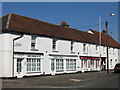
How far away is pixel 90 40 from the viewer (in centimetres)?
3694

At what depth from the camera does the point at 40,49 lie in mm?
25484

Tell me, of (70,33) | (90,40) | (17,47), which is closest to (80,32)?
(90,40)

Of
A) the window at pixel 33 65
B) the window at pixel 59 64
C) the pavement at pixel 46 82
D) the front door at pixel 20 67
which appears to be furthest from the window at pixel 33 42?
the window at pixel 59 64

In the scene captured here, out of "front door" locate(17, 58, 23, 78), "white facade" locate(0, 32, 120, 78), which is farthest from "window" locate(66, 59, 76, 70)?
"front door" locate(17, 58, 23, 78)

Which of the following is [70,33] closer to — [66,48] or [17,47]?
[66,48]

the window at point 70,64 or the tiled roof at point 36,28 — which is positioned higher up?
the tiled roof at point 36,28

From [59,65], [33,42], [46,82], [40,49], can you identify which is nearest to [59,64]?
[59,65]

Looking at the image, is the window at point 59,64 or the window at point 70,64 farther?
the window at point 70,64

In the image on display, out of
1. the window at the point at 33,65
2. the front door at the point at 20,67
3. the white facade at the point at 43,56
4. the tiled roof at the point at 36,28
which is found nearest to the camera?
the white facade at the point at 43,56

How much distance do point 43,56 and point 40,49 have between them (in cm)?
99

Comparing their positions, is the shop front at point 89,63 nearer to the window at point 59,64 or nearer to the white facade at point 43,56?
the white facade at point 43,56

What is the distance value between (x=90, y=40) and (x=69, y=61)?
27.2 feet

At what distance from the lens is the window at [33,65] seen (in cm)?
2377

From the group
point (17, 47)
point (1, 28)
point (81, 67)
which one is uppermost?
point (1, 28)
